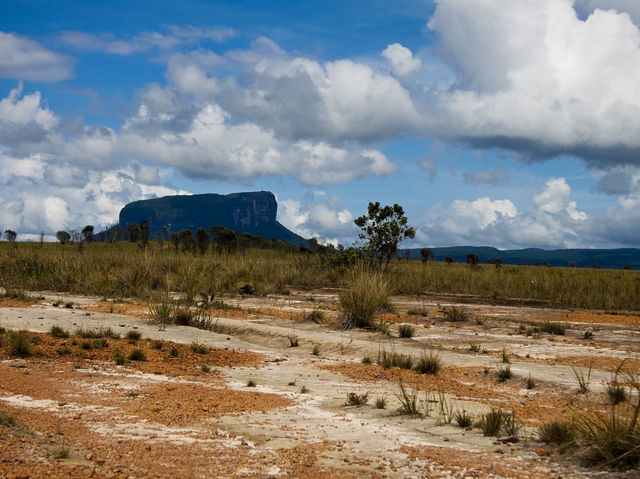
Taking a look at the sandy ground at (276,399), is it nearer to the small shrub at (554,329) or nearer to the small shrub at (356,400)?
the small shrub at (356,400)

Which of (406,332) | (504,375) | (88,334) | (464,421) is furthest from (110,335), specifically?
(464,421)

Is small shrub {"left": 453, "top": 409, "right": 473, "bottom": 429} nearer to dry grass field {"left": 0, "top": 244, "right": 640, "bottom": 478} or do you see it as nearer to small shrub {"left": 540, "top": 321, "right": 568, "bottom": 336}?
dry grass field {"left": 0, "top": 244, "right": 640, "bottom": 478}

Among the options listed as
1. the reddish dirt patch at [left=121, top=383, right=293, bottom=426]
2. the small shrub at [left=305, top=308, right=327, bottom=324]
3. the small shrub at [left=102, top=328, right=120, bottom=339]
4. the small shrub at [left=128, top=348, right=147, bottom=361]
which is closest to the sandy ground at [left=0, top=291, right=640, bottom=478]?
the reddish dirt patch at [left=121, top=383, right=293, bottom=426]

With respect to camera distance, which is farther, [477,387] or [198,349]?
[198,349]

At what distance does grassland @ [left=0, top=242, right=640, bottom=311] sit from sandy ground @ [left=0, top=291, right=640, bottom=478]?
6701 mm

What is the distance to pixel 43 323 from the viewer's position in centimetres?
1378

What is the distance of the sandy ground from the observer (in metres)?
4.95

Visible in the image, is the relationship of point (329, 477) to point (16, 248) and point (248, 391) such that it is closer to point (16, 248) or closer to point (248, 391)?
point (248, 391)

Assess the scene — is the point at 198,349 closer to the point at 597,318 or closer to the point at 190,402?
the point at 190,402

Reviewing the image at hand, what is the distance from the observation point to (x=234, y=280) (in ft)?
79.7

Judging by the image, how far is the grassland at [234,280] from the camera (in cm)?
2236

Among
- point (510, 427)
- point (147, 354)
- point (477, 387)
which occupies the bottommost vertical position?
point (477, 387)

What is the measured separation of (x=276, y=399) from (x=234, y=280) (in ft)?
55.3

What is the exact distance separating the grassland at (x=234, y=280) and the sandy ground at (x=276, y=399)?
6.70 metres
